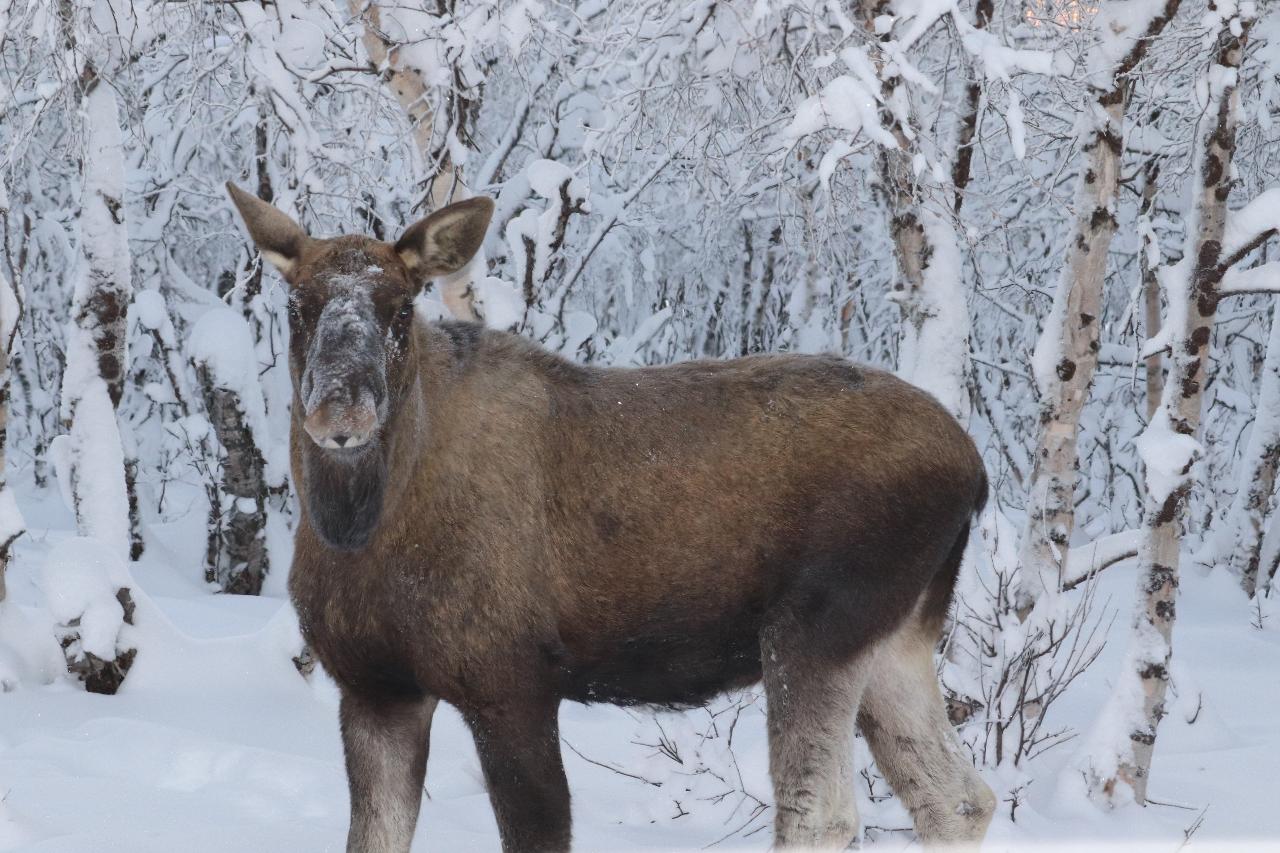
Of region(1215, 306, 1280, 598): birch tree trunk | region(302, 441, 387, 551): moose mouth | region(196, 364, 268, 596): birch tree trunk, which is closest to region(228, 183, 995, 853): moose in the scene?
region(302, 441, 387, 551): moose mouth

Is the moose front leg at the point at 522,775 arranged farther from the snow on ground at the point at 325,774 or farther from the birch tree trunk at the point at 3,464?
the birch tree trunk at the point at 3,464

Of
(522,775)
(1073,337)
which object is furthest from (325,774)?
(1073,337)

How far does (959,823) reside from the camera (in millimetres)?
4516

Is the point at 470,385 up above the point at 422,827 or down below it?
above

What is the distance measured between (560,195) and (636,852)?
10.4 ft

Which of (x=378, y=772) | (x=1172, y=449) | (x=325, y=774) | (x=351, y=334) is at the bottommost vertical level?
(x=325, y=774)

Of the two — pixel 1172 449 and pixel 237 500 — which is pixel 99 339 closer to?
pixel 237 500

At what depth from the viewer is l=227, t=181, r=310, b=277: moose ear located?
4.07 meters

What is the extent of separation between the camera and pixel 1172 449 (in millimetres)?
5648

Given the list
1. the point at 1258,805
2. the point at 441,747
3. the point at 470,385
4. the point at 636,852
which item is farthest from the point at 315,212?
the point at 1258,805

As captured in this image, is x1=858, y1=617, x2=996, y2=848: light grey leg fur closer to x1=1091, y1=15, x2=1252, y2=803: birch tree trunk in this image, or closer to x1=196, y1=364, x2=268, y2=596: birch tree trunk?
x1=1091, y1=15, x2=1252, y2=803: birch tree trunk

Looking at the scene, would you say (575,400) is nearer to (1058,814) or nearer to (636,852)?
(636,852)

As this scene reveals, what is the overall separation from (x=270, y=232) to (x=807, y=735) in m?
2.22

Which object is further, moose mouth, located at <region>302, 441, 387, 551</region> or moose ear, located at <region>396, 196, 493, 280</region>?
moose ear, located at <region>396, 196, 493, 280</region>
